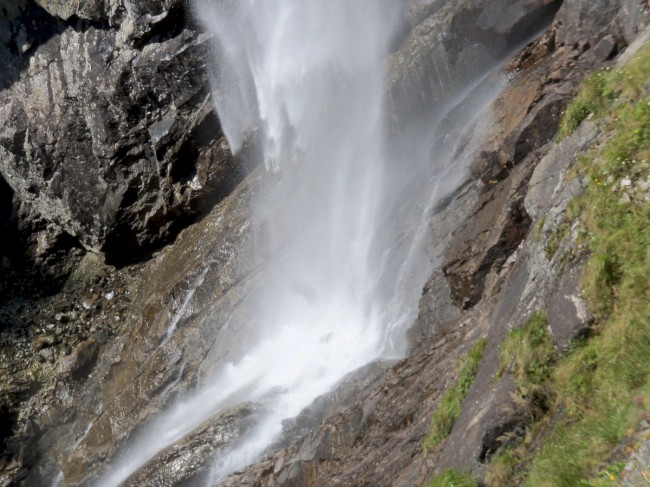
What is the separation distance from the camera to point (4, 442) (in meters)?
23.8

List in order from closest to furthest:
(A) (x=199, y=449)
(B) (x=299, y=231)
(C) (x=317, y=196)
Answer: (A) (x=199, y=449) < (B) (x=299, y=231) < (C) (x=317, y=196)

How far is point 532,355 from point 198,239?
60.7 feet

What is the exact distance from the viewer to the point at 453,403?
708cm

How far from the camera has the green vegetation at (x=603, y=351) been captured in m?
4.30

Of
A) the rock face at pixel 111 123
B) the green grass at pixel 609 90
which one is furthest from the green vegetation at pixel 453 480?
the rock face at pixel 111 123

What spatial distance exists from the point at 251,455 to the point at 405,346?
451 centimetres

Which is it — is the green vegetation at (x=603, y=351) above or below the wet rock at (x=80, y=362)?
below

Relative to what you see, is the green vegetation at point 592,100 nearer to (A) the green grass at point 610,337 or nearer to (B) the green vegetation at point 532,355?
(A) the green grass at point 610,337

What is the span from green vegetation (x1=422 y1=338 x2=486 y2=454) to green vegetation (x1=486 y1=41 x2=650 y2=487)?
1094 mm

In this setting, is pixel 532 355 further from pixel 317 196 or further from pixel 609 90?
pixel 317 196

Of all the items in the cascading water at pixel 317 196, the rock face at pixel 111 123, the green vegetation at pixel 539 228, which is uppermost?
the rock face at pixel 111 123

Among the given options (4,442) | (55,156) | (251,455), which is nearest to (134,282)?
(55,156)

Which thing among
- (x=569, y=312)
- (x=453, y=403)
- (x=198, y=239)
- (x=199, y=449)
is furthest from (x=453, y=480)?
(x=198, y=239)

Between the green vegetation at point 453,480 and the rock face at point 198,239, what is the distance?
0.11 m
